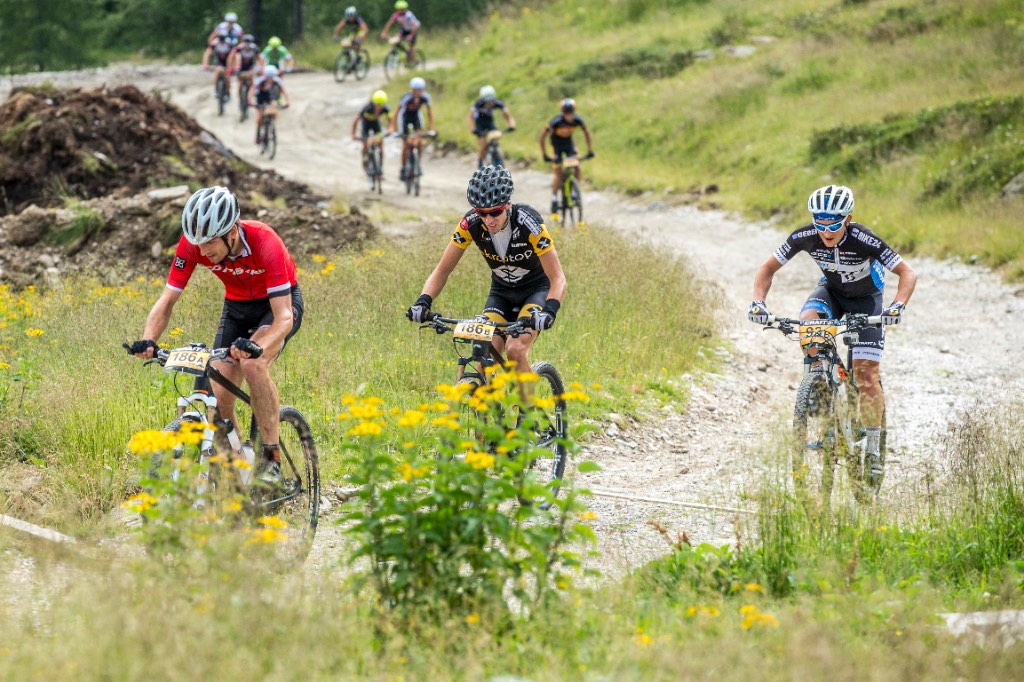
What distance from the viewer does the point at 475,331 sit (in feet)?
22.6

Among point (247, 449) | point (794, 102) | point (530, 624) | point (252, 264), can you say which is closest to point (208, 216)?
point (252, 264)

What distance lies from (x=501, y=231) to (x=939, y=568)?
3.58 meters

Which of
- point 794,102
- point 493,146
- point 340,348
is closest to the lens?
point 340,348

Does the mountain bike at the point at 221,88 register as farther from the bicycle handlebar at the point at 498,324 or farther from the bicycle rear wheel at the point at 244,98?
the bicycle handlebar at the point at 498,324

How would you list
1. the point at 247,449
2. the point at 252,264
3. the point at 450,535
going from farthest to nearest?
1. the point at 252,264
2. the point at 247,449
3. the point at 450,535

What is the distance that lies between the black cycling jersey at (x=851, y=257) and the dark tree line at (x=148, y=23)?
44403mm

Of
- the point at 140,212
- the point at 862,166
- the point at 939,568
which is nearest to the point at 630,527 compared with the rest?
the point at 939,568

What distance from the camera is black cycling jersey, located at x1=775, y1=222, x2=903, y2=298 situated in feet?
26.0

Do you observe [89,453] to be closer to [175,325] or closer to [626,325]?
[175,325]

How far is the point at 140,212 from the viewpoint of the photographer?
1602 cm

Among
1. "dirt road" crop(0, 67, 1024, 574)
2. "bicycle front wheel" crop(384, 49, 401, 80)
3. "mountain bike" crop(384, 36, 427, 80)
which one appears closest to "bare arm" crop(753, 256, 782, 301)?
"dirt road" crop(0, 67, 1024, 574)

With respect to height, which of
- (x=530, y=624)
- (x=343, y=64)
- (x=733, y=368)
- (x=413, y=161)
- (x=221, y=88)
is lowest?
(x=530, y=624)

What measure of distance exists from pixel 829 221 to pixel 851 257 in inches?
16.1

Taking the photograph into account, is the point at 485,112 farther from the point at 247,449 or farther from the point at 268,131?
the point at 247,449
